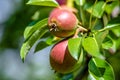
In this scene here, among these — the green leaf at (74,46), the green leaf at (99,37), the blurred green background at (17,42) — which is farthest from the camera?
the blurred green background at (17,42)

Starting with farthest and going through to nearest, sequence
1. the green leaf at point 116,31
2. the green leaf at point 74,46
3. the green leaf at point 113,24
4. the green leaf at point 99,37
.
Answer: the green leaf at point 116,31 < the green leaf at point 113,24 < the green leaf at point 99,37 < the green leaf at point 74,46

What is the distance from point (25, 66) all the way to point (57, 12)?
4.68 metres

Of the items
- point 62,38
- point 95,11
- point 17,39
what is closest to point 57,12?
point 62,38

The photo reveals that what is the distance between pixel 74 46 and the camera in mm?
1402

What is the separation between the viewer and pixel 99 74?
1437mm

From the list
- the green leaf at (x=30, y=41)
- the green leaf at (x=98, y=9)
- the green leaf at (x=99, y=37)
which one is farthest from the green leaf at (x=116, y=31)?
the green leaf at (x=30, y=41)

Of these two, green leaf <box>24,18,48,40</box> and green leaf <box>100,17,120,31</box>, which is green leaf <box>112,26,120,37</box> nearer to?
green leaf <box>100,17,120,31</box>

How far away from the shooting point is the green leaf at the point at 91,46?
4.58ft

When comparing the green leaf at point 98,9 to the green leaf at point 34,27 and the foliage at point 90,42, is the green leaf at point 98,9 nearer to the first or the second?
the foliage at point 90,42

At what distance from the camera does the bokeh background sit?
2730 millimetres

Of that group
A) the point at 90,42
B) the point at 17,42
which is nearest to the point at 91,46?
the point at 90,42

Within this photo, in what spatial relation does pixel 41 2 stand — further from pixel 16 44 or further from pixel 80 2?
pixel 16 44

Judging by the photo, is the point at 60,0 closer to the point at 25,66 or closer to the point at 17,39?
the point at 17,39

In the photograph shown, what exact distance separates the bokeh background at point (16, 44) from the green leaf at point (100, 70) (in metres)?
0.49
